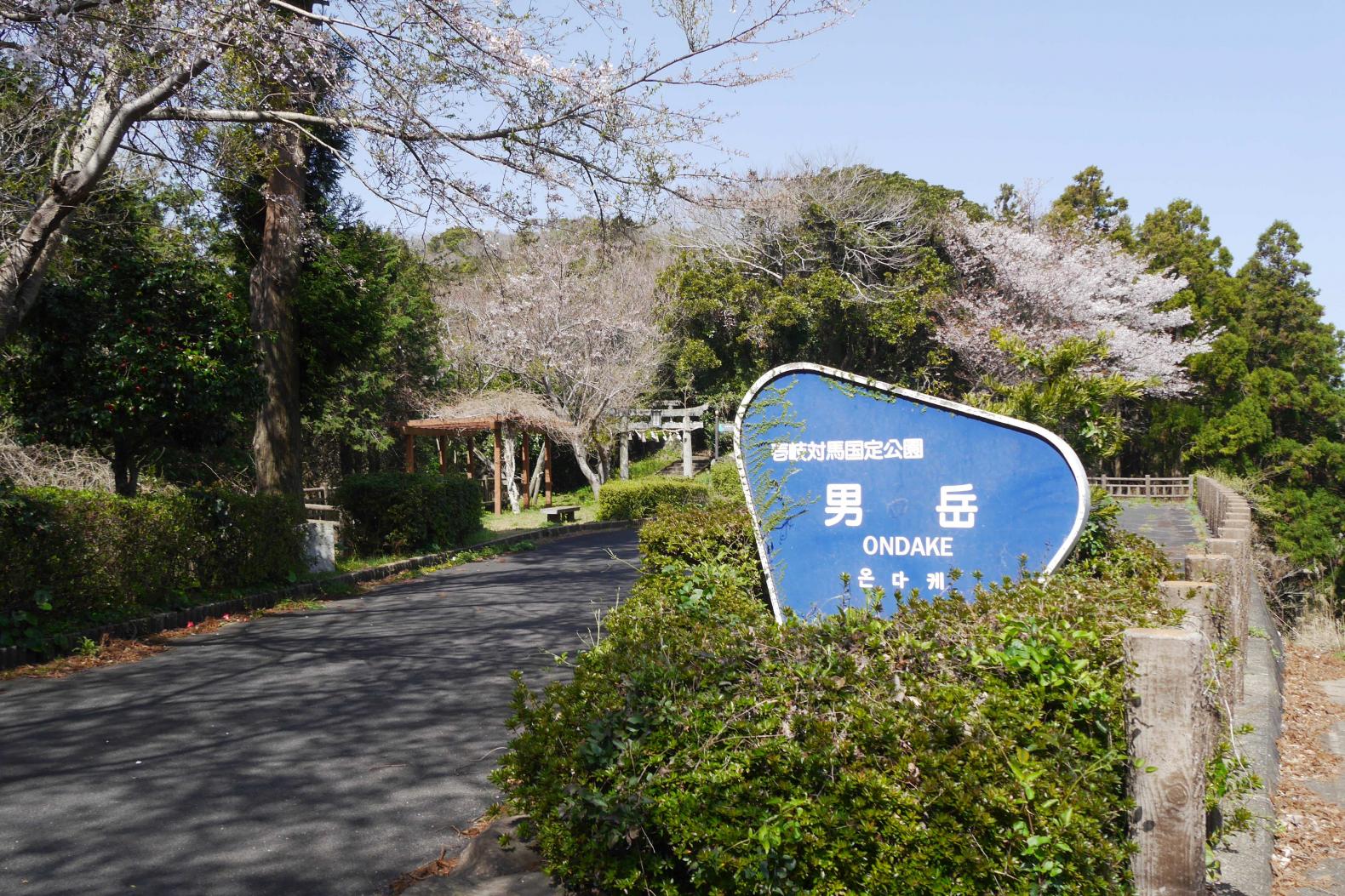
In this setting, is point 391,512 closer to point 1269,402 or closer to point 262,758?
point 262,758

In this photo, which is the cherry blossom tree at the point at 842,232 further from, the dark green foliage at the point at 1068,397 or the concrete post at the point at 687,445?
the dark green foliage at the point at 1068,397

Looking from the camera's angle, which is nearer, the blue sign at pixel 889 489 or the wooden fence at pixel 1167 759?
the wooden fence at pixel 1167 759

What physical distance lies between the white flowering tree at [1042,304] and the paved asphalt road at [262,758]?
25206 millimetres

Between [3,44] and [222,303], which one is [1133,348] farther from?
[3,44]

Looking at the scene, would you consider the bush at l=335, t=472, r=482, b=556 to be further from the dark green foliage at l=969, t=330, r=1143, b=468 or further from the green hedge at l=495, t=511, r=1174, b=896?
the green hedge at l=495, t=511, r=1174, b=896

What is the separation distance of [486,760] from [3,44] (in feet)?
24.4

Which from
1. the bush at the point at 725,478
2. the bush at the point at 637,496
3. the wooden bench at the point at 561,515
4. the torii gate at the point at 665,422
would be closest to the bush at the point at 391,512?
the bush at the point at 725,478

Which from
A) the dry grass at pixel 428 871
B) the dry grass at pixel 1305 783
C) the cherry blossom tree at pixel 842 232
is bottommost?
the dry grass at pixel 1305 783

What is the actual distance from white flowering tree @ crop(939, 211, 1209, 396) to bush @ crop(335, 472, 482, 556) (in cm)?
1950

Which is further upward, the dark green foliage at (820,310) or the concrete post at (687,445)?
the dark green foliage at (820,310)

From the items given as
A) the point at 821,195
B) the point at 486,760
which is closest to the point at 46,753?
the point at 486,760

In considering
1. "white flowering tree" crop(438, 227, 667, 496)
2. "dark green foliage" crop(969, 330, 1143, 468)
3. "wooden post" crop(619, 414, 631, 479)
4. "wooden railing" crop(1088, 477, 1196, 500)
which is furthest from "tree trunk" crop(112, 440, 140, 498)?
"wooden railing" crop(1088, 477, 1196, 500)

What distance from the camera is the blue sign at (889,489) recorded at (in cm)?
509

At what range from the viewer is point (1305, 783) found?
19.3ft
